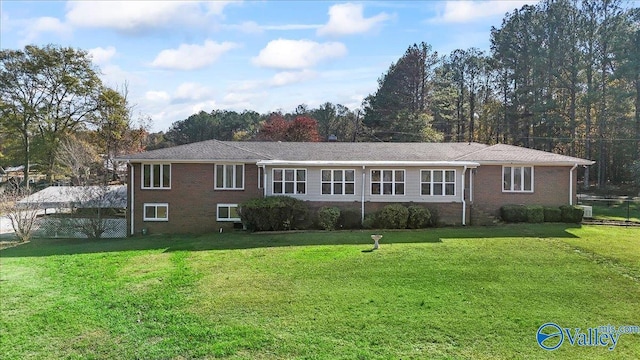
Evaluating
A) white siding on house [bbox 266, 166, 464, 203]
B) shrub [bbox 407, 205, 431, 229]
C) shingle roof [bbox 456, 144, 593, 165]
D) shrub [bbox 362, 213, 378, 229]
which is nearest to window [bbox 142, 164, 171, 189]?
white siding on house [bbox 266, 166, 464, 203]

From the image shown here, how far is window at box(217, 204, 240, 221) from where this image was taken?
20172 millimetres

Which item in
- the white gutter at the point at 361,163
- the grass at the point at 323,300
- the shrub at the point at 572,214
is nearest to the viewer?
the grass at the point at 323,300

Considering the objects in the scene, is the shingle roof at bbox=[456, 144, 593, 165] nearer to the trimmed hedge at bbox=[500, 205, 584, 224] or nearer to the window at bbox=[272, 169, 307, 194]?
the trimmed hedge at bbox=[500, 205, 584, 224]

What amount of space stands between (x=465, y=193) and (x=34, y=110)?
118 feet

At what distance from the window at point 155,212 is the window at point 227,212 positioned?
2522 mm

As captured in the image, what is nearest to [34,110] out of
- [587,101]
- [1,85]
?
[1,85]

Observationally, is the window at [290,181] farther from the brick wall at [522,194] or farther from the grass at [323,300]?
the brick wall at [522,194]

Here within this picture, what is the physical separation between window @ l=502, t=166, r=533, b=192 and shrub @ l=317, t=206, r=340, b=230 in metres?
7.89

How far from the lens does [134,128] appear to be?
42625 mm

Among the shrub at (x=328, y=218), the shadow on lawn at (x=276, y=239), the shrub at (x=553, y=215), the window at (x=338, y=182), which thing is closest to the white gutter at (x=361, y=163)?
the window at (x=338, y=182)

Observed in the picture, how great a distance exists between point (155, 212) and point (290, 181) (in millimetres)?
6492

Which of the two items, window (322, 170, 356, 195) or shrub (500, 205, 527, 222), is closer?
shrub (500, 205, 527, 222)

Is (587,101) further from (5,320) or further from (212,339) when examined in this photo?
(5,320)

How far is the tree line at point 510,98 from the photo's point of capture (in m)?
34.9
